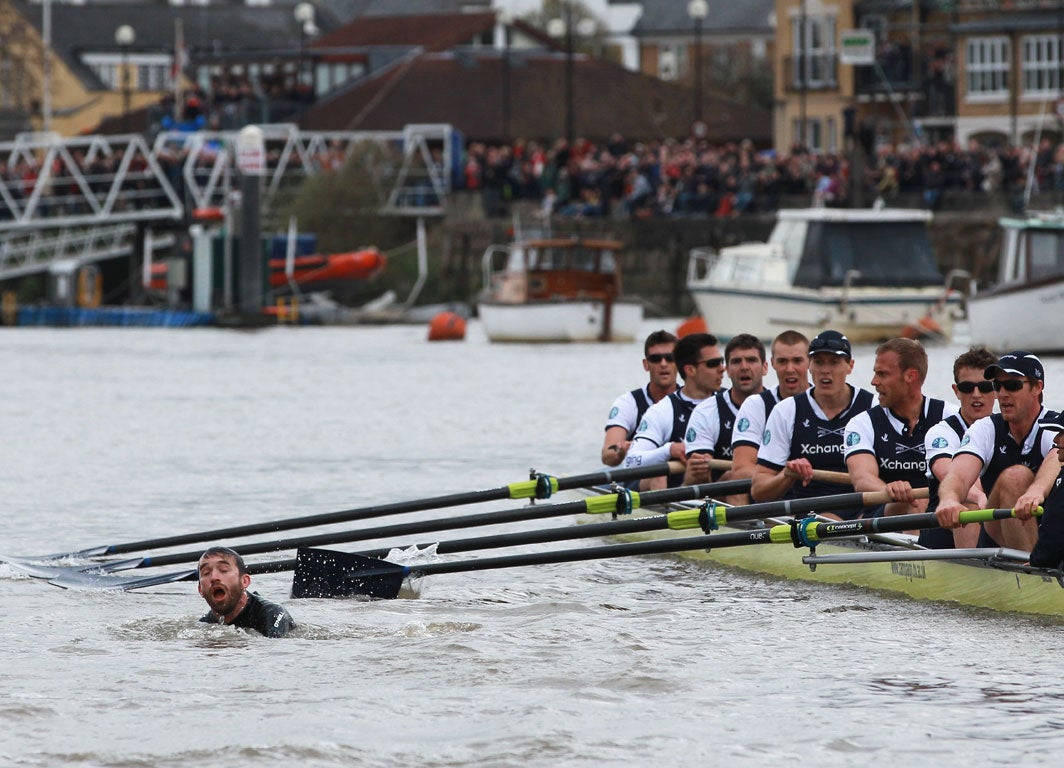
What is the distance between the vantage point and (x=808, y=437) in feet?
38.0

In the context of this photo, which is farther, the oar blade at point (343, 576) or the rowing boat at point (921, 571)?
the oar blade at point (343, 576)

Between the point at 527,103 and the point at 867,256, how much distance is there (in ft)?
85.4

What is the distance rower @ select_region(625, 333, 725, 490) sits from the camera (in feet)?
42.0

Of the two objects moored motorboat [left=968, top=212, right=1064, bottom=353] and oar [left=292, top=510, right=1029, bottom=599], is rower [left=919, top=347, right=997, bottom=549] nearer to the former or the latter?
oar [left=292, top=510, right=1029, bottom=599]

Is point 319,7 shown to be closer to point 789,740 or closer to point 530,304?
point 530,304

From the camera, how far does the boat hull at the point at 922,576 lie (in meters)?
10.1

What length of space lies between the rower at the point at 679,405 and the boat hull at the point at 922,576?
29.0 inches

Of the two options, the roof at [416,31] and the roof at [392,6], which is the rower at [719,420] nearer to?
the roof at [416,31]

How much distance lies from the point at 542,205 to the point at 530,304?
689 cm

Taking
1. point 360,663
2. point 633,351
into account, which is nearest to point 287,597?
point 360,663

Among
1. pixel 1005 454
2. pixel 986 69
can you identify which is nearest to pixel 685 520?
pixel 1005 454

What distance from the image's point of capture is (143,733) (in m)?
8.81

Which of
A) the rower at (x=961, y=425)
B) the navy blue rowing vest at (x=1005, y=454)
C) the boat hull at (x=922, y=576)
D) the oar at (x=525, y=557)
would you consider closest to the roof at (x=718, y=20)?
the boat hull at (x=922, y=576)

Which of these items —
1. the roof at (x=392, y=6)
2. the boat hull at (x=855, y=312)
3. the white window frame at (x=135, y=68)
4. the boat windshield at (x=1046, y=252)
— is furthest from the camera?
the roof at (x=392, y=6)
